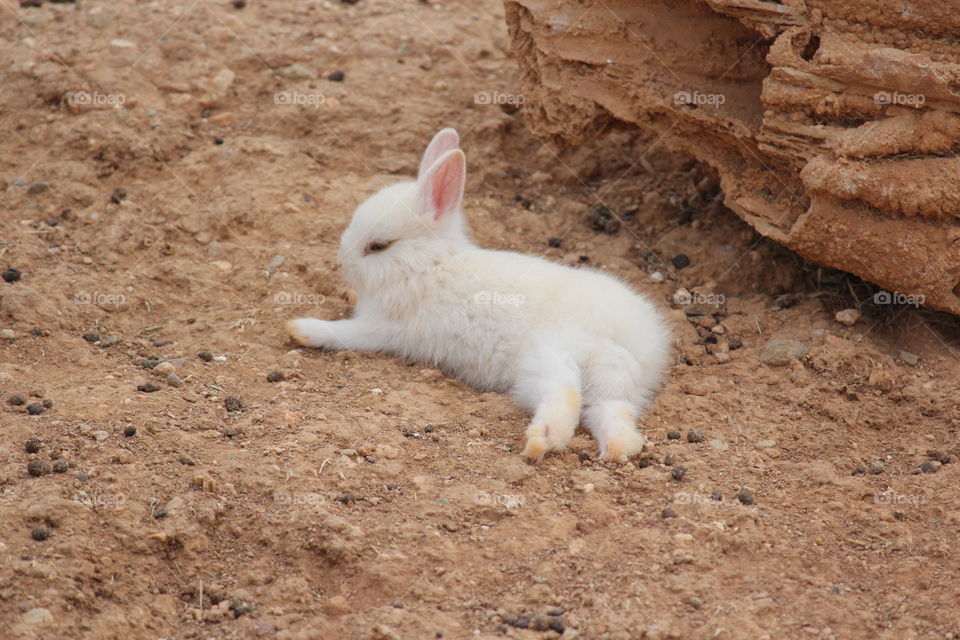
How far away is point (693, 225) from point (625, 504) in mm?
3054

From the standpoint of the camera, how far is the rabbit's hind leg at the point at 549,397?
4.43 meters

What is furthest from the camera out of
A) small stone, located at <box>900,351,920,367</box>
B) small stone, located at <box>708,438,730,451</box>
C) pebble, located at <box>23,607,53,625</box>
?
small stone, located at <box>900,351,920,367</box>

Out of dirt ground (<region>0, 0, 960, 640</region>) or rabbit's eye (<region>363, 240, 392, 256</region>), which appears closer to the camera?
dirt ground (<region>0, 0, 960, 640</region>)

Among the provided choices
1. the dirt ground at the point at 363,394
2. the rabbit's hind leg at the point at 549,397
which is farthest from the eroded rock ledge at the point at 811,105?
the rabbit's hind leg at the point at 549,397

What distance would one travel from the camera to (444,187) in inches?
223

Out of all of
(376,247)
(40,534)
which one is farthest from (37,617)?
(376,247)

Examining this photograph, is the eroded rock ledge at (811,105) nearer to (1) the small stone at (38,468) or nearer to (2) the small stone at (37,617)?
(1) the small stone at (38,468)

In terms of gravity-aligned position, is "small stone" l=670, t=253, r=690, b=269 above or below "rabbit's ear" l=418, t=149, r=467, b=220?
below

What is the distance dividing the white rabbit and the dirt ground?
0.17 metres

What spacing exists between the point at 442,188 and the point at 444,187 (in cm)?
1

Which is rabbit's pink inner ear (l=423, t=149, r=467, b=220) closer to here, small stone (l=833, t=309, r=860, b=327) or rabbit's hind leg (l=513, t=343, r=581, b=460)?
rabbit's hind leg (l=513, t=343, r=581, b=460)

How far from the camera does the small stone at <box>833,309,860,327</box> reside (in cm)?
Answer: 565

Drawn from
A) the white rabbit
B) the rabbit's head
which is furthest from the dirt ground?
the rabbit's head

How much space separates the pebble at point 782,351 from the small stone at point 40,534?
3763mm
